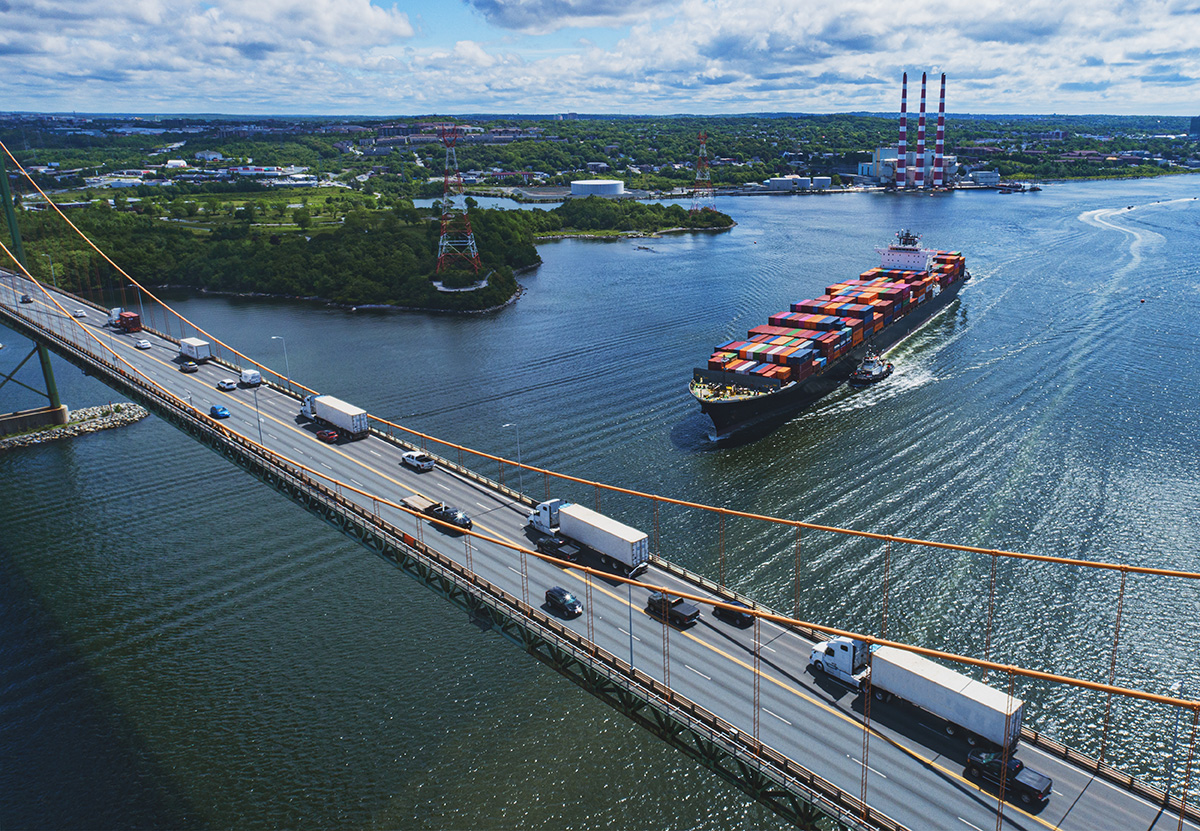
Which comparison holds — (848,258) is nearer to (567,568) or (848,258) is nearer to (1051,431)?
(1051,431)

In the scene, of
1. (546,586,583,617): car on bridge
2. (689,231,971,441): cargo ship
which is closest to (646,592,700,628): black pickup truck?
(546,586,583,617): car on bridge

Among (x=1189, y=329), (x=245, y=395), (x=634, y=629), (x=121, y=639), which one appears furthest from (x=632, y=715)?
(x=1189, y=329)

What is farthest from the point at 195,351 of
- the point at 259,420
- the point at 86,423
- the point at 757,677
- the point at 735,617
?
the point at 757,677

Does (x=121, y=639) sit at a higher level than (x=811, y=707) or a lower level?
lower

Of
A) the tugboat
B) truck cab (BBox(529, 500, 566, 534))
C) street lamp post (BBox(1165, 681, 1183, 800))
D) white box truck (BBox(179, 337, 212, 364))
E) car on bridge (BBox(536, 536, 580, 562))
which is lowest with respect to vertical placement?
street lamp post (BBox(1165, 681, 1183, 800))

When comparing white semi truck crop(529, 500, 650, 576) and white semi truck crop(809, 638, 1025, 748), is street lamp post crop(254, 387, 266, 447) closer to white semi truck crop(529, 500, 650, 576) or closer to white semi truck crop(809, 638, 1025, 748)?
white semi truck crop(529, 500, 650, 576)

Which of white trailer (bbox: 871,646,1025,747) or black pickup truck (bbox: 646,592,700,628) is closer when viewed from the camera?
white trailer (bbox: 871,646,1025,747)

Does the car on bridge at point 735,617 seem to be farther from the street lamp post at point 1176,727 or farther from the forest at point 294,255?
the forest at point 294,255

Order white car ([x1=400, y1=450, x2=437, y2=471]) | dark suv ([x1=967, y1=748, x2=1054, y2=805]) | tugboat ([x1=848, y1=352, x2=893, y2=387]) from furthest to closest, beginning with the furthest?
tugboat ([x1=848, y1=352, x2=893, y2=387])
white car ([x1=400, y1=450, x2=437, y2=471])
dark suv ([x1=967, y1=748, x2=1054, y2=805])
